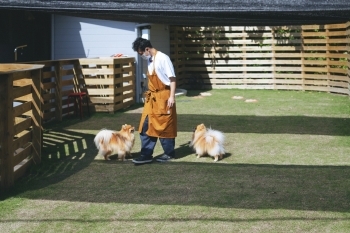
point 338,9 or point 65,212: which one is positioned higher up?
point 338,9

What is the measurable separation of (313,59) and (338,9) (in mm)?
13421

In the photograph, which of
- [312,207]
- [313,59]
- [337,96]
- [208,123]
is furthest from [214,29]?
[312,207]

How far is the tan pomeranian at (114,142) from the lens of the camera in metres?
8.05

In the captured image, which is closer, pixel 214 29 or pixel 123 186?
pixel 123 186

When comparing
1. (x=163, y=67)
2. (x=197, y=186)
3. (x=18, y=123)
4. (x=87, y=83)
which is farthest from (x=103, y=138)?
(x=87, y=83)

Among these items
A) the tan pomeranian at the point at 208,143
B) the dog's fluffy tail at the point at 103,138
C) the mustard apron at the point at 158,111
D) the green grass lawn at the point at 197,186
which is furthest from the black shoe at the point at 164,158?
the dog's fluffy tail at the point at 103,138

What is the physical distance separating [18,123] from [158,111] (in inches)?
72.5

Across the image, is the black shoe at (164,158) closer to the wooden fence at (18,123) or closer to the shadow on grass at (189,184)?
the shadow on grass at (189,184)

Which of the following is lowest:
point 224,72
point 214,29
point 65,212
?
point 65,212

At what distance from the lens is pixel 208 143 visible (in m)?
8.13

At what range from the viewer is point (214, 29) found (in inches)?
749

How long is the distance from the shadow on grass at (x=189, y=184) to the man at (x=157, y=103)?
277mm

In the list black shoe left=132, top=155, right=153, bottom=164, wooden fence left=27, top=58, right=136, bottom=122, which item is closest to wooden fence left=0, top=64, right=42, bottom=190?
black shoe left=132, top=155, right=153, bottom=164

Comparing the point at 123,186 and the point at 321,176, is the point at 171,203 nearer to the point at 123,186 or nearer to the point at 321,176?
the point at 123,186
